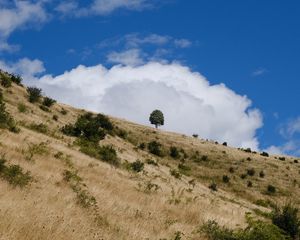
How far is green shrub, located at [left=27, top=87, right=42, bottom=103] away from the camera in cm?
4564

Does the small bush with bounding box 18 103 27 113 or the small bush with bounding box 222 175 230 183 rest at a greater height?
the small bush with bounding box 222 175 230 183

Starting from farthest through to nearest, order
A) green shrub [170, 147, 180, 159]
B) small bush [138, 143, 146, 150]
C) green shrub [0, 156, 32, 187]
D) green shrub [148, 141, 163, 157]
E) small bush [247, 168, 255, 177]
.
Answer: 1. green shrub [170, 147, 180, 159]
2. small bush [247, 168, 255, 177]
3. small bush [138, 143, 146, 150]
4. green shrub [148, 141, 163, 157]
5. green shrub [0, 156, 32, 187]

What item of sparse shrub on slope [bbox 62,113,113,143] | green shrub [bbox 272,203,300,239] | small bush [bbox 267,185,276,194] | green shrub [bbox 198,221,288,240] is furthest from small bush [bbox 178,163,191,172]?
green shrub [bbox 198,221,288,240]

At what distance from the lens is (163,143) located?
2574 inches

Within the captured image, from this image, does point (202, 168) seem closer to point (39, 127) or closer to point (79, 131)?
point (79, 131)

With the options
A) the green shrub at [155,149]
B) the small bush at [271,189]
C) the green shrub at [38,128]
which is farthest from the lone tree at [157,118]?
the green shrub at [38,128]

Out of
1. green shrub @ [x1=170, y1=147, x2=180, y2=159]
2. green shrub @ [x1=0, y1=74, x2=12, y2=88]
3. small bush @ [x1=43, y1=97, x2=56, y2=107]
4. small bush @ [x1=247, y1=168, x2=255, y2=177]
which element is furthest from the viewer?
green shrub @ [x1=170, y1=147, x2=180, y2=159]

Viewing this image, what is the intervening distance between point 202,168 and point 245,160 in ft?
37.8

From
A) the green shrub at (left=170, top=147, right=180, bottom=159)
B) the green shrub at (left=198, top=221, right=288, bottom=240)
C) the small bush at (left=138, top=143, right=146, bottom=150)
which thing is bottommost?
the green shrub at (left=198, top=221, right=288, bottom=240)

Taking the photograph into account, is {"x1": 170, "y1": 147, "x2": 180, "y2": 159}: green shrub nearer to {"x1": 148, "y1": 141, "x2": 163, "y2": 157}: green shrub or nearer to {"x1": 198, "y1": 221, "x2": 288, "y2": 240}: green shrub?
{"x1": 148, "y1": 141, "x2": 163, "y2": 157}: green shrub

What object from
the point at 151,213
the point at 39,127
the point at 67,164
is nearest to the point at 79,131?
the point at 39,127

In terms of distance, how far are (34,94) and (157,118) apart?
58.5 m

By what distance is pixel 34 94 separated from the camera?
46812mm

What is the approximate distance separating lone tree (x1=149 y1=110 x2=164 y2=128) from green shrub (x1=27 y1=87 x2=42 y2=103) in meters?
55.9
